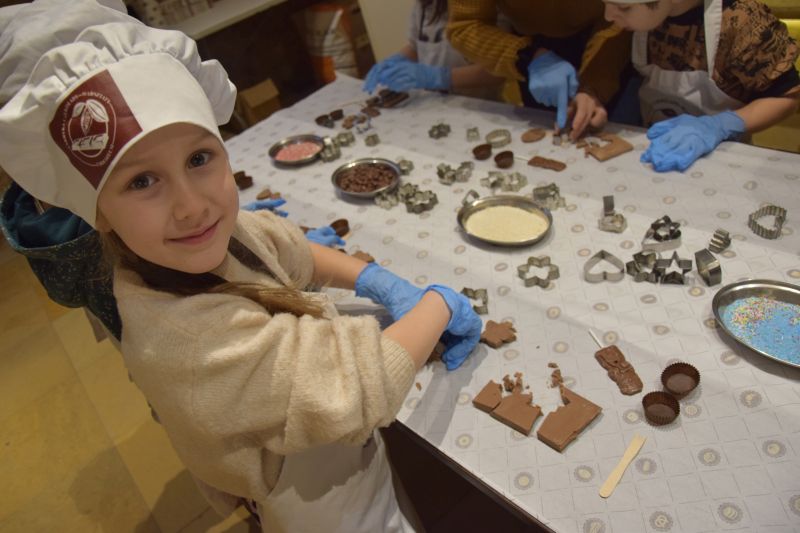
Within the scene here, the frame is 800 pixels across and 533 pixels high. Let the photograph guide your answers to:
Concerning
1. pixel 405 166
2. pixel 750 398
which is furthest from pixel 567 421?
pixel 405 166

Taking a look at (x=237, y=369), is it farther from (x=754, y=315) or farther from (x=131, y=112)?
(x=754, y=315)

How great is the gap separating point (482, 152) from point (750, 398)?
1143 mm

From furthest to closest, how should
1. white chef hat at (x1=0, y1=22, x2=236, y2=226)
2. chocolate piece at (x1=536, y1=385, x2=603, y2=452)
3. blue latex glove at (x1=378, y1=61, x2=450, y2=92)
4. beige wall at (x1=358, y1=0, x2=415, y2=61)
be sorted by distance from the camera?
beige wall at (x1=358, y1=0, x2=415, y2=61)
blue latex glove at (x1=378, y1=61, x2=450, y2=92)
chocolate piece at (x1=536, y1=385, x2=603, y2=452)
white chef hat at (x1=0, y1=22, x2=236, y2=226)

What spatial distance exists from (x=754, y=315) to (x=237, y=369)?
105 centimetres

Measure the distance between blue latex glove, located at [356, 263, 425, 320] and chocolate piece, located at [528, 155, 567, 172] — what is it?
67 cm

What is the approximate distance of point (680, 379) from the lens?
1111mm

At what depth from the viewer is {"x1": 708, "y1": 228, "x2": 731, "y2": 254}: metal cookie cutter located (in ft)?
4.44

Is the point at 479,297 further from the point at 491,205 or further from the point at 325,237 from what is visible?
the point at 325,237

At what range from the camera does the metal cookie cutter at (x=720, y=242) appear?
1.35m

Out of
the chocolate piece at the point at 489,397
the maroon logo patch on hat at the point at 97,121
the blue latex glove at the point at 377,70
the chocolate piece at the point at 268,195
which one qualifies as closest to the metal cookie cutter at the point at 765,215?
the chocolate piece at the point at 489,397

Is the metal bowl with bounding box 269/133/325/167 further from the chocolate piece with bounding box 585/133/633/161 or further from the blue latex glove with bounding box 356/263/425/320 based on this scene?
the chocolate piece with bounding box 585/133/633/161

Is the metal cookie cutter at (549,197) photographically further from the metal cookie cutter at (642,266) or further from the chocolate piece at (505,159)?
the metal cookie cutter at (642,266)

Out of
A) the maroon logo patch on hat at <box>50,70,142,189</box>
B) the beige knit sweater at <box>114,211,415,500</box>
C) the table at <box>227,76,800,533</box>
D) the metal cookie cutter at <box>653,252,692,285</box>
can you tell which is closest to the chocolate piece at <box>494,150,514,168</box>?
the table at <box>227,76,800,533</box>

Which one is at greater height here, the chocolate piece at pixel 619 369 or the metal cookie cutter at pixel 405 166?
the metal cookie cutter at pixel 405 166
